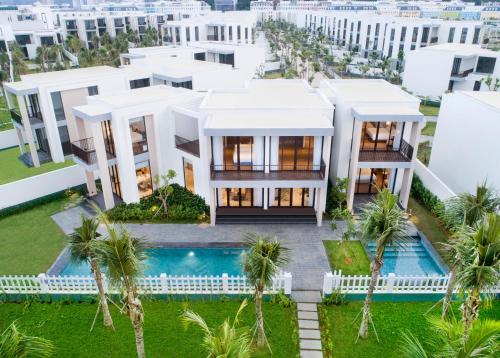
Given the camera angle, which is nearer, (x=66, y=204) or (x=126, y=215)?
(x=126, y=215)

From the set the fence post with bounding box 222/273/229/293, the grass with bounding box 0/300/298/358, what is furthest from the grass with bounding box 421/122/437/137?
the fence post with bounding box 222/273/229/293

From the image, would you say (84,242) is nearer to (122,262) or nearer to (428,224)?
(122,262)

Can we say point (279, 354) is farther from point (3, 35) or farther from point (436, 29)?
point (3, 35)

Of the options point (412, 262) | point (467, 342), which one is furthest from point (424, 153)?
point (467, 342)

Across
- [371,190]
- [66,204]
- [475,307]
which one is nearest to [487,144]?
Answer: [371,190]

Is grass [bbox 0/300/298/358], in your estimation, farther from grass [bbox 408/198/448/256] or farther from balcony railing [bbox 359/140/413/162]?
balcony railing [bbox 359/140/413/162]

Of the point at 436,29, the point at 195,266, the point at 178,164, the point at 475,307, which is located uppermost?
the point at 436,29

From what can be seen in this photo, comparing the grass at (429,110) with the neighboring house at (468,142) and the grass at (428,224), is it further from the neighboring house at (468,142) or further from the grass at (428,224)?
the grass at (428,224)
